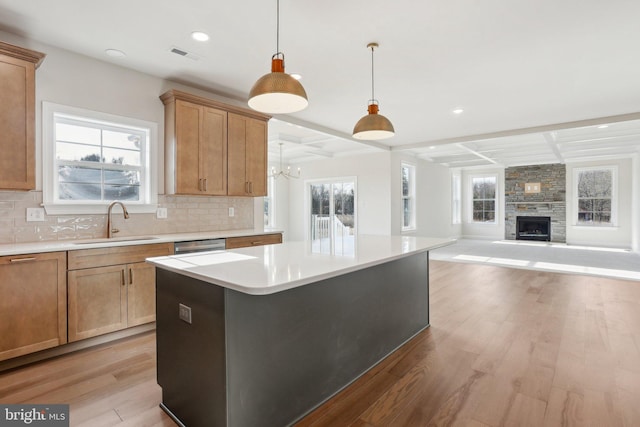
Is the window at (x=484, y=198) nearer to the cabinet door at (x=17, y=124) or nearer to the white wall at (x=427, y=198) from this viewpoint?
the white wall at (x=427, y=198)

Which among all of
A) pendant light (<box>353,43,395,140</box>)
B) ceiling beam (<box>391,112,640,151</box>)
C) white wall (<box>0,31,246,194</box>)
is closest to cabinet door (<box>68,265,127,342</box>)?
white wall (<box>0,31,246,194</box>)

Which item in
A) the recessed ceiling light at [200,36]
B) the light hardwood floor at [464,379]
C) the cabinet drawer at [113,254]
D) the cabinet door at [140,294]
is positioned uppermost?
the recessed ceiling light at [200,36]

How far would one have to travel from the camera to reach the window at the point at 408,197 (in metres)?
8.48

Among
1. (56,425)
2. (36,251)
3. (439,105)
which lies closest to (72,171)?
(36,251)

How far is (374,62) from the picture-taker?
3314 millimetres

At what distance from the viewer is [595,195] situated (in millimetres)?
9883

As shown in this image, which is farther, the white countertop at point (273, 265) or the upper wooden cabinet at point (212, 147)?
the upper wooden cabinet at point (212, 147)

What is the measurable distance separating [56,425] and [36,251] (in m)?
1.25

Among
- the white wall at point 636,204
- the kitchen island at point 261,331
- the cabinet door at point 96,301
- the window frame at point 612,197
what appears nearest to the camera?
the kitchen island at point 261,331

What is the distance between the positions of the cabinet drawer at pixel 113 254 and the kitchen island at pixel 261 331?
118 cm

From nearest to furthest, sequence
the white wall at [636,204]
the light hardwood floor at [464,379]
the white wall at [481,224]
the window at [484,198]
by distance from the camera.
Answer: the light hardwood floor at [464,379], the white wall at [636,204], the white wall at [481,224], the window at [484,198]

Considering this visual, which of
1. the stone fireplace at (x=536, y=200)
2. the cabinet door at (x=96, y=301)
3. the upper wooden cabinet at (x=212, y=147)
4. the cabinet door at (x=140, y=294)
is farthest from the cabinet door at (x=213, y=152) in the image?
the stone fireplace at (x=536, y=200)

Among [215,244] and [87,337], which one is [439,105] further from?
[87,337]

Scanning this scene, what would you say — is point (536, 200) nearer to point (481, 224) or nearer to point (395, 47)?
point (481, 224)
